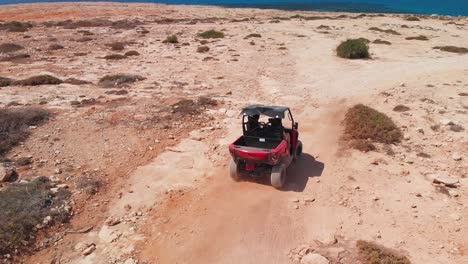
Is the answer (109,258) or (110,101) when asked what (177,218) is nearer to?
(109,258)

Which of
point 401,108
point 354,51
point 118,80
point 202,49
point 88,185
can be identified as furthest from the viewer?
point 202,49

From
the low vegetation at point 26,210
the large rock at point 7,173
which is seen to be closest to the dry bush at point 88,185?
the low vegetation at point 26,210

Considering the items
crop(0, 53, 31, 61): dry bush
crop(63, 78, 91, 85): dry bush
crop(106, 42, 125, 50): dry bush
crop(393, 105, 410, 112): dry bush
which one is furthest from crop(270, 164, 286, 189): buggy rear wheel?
crop(106, 42, 125, 50): dry bush

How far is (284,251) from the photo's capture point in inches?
343

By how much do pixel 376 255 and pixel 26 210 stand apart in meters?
7.98

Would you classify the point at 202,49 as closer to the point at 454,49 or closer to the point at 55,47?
the point at 55,47

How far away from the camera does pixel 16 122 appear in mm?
14953

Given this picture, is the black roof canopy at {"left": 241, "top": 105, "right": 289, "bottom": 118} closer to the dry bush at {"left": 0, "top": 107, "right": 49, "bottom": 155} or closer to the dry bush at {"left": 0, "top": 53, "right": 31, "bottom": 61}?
the dry bush at {"left": 0, "top": 107, "right": 49, "bottom": 155}

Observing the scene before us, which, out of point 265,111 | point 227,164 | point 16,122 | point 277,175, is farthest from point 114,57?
point 277,175

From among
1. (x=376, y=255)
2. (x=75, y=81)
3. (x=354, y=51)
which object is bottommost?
(x=376, y=255)

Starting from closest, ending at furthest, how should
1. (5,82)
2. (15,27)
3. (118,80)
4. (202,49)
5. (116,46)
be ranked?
(5,82), (118,80), (202,49), (116,46), (15,27)

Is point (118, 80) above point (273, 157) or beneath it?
beneath

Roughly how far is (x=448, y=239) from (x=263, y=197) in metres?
4.38

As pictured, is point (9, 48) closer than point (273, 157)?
No
